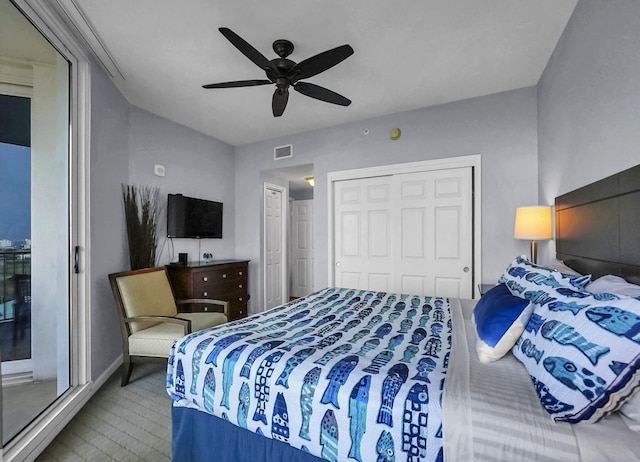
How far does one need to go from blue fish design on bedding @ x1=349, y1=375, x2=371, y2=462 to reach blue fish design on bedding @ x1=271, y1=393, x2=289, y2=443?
28 centimetres

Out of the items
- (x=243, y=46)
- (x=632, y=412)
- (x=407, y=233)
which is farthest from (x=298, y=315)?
(x=407, y=233)

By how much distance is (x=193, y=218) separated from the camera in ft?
12.6

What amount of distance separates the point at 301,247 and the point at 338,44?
4.23 meters

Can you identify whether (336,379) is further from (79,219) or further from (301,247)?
(301,247)

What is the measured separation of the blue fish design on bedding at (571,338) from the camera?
2.65 feet

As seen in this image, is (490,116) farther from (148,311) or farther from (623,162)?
(148,311)

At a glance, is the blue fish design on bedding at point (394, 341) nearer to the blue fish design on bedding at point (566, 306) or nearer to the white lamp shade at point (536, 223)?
the blue fish design on bedding at point (566, 306)

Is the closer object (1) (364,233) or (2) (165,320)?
(2) (165,320)

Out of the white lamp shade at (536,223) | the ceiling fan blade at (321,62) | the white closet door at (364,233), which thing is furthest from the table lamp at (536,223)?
the ceiling fan blade at (321,62)

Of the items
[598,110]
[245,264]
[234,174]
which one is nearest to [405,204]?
[598,110]

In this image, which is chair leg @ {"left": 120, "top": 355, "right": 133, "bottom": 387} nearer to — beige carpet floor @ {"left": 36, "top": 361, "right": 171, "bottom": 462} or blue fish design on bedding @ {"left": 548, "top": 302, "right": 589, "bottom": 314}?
beige carpet floor @ {"left": 36, "top": 361, "right": 171, "bottom": 462}

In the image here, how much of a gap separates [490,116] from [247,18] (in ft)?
8.52

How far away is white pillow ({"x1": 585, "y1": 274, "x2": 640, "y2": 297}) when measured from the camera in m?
1.05

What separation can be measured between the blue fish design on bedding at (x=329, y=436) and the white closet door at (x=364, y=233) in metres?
2.65
